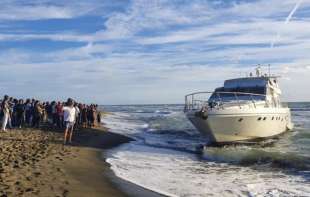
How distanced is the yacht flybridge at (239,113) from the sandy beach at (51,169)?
5.17 meters

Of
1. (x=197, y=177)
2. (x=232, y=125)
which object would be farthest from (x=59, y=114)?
(x=197, y=177)

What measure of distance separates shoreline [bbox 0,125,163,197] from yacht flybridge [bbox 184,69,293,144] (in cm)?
548

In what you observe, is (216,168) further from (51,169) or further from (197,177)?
(51,169)

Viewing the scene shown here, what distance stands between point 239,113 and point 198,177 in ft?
29.4

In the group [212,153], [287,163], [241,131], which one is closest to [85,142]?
[212,153]

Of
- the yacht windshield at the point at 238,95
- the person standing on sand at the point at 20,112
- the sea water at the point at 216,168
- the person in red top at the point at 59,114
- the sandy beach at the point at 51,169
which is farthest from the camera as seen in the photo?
the person in red top at the point at 59,114

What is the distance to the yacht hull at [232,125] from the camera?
69.3 feet

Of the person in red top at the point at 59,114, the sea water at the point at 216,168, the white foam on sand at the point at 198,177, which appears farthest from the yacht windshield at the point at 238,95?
the person in red top at the point at 59,114

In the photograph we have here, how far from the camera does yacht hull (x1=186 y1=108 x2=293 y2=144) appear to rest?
2112 cm

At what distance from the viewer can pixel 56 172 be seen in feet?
38.2

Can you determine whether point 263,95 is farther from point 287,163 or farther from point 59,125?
point 59,125

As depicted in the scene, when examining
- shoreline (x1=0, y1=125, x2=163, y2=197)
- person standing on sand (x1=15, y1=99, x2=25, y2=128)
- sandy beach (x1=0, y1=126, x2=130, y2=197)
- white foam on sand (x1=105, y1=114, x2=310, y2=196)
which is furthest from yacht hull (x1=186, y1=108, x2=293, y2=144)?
person standing on sand (x1=15, y1=99, x2=25, y2=128)

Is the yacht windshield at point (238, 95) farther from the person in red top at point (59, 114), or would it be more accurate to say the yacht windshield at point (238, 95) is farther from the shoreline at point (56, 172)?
the person in red top at point (59, 114)

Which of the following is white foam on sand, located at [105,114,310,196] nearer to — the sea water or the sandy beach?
the sea water
